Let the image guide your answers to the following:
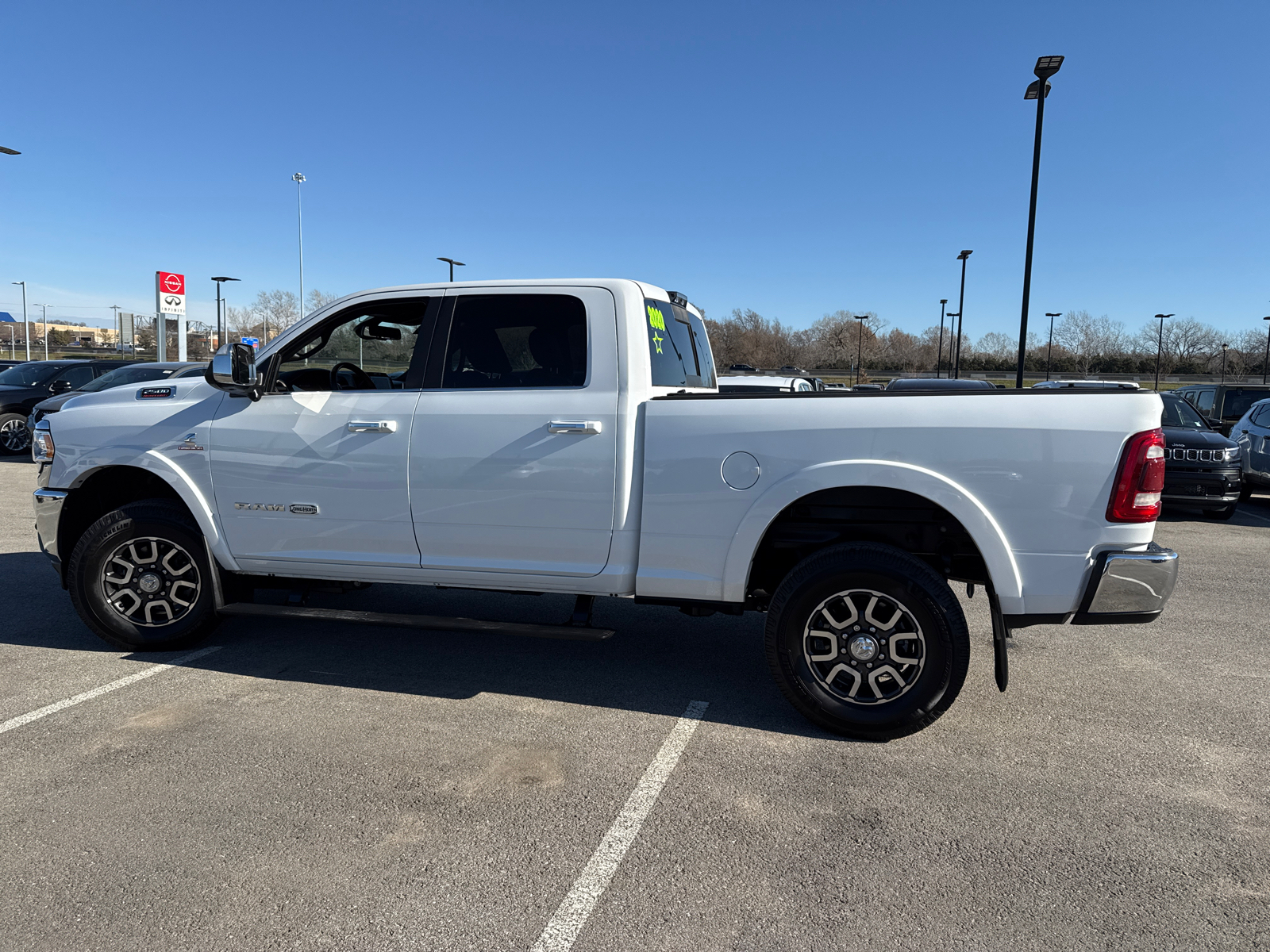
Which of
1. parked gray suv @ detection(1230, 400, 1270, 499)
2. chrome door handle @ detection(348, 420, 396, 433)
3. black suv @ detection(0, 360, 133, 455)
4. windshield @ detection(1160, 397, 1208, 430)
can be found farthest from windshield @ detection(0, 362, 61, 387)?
parked gray suv @ detection(1230, 400, 1270, 499)

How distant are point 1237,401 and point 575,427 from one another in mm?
15856

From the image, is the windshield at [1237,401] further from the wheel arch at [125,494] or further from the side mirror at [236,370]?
the wheel arch at [125,494]

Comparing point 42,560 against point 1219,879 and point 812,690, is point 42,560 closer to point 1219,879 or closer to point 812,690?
point 812,690

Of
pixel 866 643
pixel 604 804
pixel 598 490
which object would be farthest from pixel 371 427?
pixel 866 643

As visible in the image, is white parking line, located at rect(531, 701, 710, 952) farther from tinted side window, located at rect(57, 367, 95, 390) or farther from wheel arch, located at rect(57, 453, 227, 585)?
tinted side window, located at rect(57, 367, 95, 390)

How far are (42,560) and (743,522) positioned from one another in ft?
21.3

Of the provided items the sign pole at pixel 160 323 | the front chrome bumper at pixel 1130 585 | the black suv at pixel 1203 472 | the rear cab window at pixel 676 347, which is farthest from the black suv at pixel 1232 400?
the sign pole at pixel 160 323

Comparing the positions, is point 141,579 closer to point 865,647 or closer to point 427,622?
point 427,622

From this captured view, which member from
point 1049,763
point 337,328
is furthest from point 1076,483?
point 337,328

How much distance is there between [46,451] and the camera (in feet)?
16.5

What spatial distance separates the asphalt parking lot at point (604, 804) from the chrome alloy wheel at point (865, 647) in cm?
27

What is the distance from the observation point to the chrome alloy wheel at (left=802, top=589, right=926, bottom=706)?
3.82 meters

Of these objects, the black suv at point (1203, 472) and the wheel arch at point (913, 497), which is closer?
the wheel arch at point (913, 497)

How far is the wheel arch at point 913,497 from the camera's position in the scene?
3668 millimetres
